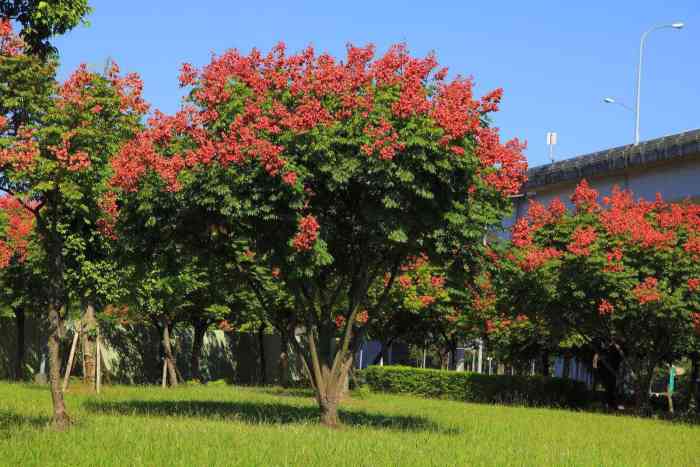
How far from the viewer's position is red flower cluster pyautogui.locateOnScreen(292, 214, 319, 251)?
17.5m

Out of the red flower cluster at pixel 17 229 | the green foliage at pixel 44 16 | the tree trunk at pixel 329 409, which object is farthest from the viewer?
the red flower cluster at pixel 17 229

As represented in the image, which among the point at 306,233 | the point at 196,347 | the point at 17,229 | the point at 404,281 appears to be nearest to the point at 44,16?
the point at 306,233

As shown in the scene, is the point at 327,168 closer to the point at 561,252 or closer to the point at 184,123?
the point at 184,123

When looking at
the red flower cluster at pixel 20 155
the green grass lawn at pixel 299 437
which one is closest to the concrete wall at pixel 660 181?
the green grass lawn at pixel 299 437

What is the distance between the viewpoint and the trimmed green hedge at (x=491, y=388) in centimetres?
4028

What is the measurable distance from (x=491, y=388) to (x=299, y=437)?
84.6 feet

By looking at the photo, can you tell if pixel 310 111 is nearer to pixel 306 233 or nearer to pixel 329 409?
pixel 306 233

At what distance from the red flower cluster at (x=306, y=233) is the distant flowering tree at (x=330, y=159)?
0.02 metres

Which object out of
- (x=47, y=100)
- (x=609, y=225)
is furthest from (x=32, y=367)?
(x=47, y=100)

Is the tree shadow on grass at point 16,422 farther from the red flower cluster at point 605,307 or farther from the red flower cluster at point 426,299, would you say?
the red flower cluster at point 426,299

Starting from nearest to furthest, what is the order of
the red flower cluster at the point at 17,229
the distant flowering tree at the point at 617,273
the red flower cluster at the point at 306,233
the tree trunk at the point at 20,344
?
the red flower cluster at the point at 306,233 < the distant flowering tree at the point at 617,273 < the red flower cluster at the point at 17,229 < the tree trunk at the point at 20,344

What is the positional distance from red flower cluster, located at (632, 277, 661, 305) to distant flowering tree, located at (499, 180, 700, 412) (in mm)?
29

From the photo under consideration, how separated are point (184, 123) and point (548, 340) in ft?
78.7

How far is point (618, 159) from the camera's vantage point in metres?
44.7
